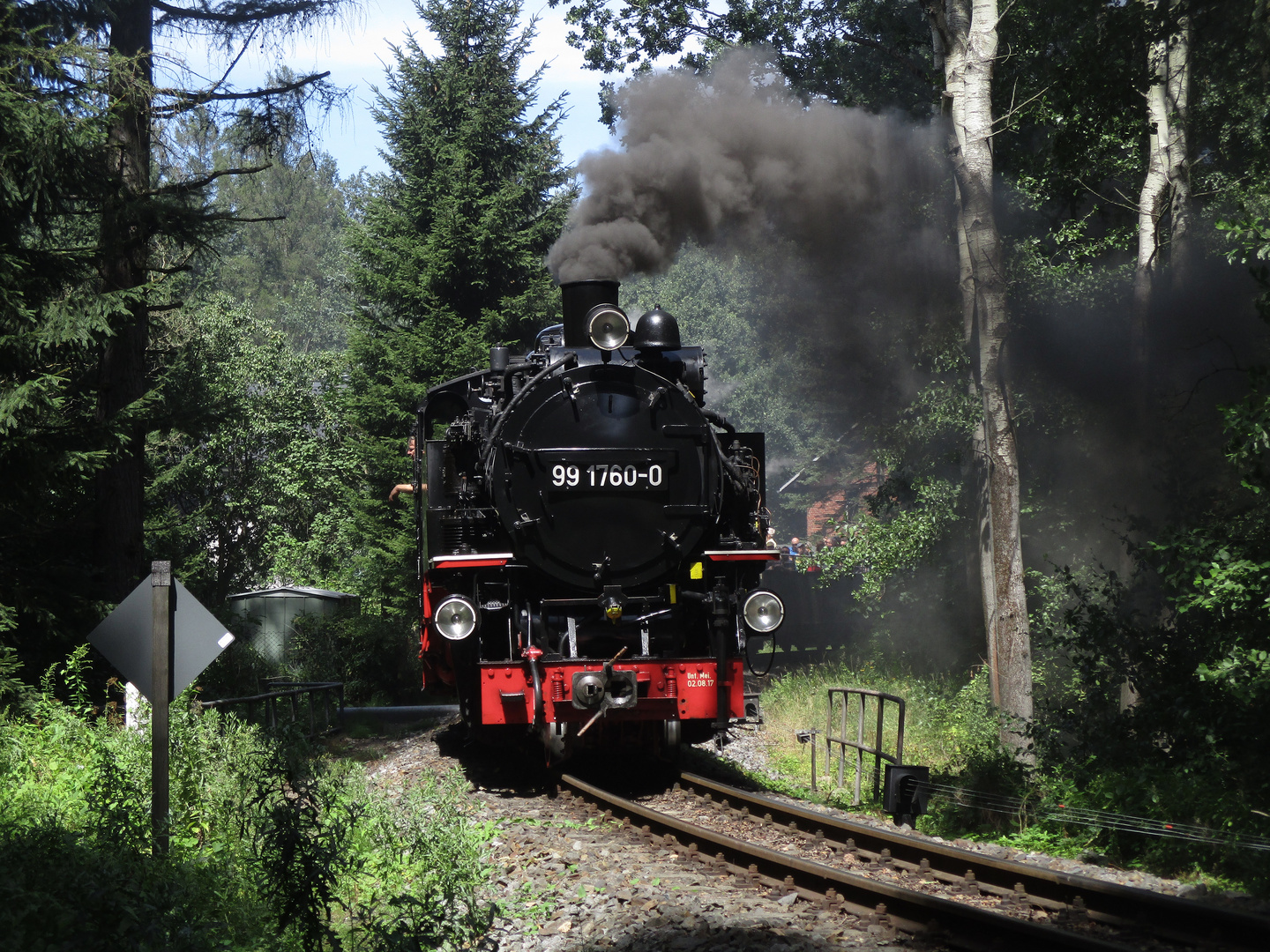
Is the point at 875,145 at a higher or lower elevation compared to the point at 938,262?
higher

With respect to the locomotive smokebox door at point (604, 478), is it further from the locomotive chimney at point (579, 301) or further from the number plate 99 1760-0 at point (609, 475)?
the locomotive chimney at point (579, 301)

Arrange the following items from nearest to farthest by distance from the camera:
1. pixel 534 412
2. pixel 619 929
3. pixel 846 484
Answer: pixel 619 929, pixel 534 412, pixel 846 484

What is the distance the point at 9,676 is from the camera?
9.59m

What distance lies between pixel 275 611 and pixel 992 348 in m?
12.9

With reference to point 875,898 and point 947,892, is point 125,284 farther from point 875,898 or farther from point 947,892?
point 947,892

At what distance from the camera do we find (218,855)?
19.1ft

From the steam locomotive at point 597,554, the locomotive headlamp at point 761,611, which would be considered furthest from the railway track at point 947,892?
the locomotive headlamp at point 761,611

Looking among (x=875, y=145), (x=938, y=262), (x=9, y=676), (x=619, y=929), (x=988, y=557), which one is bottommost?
(x=619, y=929)

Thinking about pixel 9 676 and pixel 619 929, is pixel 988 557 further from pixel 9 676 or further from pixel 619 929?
pixel 9 676

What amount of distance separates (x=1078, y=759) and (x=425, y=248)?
16180mm

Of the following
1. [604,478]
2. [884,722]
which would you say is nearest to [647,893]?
[604,478]

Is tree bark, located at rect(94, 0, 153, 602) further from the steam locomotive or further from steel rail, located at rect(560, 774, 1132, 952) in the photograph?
steel rail, located at rect(560, 774, 1132, 952)

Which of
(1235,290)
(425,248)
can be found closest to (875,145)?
(1235,290)

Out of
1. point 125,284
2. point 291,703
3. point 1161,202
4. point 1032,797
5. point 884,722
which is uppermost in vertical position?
point 1161,202
